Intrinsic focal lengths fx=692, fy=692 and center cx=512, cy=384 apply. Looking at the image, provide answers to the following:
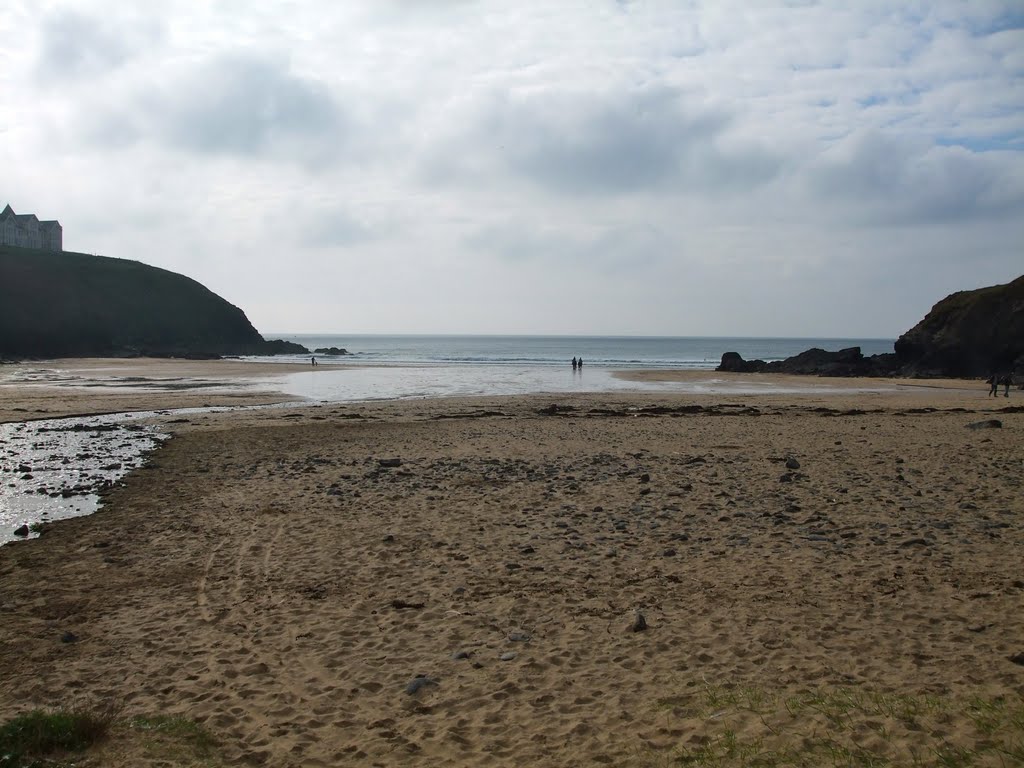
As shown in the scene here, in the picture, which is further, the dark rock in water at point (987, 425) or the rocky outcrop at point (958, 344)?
the rocky outcrop at point (958, 344)

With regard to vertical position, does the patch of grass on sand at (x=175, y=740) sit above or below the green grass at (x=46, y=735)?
below

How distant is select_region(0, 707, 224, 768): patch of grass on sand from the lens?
15.3 ft

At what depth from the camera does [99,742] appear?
16.4 feet

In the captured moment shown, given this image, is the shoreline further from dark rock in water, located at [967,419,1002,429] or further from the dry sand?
dark rock in water, located at [967,419,1002,429]

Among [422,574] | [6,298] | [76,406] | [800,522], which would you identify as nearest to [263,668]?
[422,574]

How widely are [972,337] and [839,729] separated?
226ft

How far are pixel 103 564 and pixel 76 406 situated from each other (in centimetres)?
2486

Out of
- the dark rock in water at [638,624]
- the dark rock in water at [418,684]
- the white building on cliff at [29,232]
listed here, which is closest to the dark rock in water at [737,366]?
the dark rock in water at [638,624]

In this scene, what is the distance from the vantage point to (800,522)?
10.8 metres

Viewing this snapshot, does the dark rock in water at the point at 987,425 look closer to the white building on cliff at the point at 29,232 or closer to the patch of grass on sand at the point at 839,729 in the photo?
the patch of grass on sand at the point at 839,729

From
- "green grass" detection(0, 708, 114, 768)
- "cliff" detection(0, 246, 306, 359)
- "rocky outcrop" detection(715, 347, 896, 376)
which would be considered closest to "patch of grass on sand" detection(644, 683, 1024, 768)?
"green grass" detection(0, 708, 114, 768)

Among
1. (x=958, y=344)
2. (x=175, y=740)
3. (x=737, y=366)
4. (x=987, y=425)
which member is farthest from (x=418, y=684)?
(x=737, y=366)

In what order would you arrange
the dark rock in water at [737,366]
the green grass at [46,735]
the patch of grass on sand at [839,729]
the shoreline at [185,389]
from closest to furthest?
the green grass at [46,735], the patch of grass on sand at [839,729], the shoreline at [185,389], the dark rock in water at [737,366]

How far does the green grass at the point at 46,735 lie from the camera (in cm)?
459
